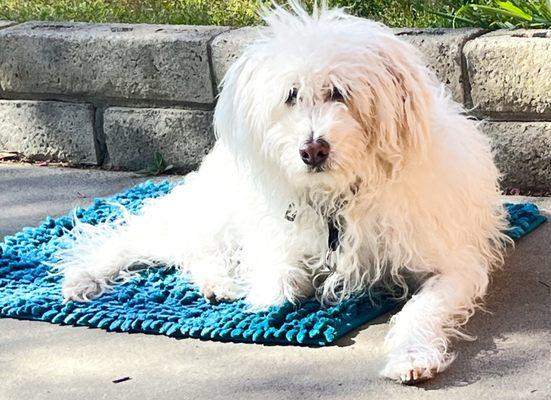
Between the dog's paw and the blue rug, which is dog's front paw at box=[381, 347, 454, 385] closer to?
the blue rug

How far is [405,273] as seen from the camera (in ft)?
13.9

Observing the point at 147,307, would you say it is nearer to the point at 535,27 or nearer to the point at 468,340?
the point at 468,340

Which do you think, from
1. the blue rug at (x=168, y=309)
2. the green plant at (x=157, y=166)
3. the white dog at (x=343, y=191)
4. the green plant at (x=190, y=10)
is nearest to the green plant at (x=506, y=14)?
the green plant at (x=190, y=10)

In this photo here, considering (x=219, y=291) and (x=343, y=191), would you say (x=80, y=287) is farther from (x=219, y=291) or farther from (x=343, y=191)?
(x=343, y=191)

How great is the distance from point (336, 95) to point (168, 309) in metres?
1.07

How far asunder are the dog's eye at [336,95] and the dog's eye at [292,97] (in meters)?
0.12

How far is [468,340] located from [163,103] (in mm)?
2831

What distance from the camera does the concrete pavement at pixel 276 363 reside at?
3.57 metres

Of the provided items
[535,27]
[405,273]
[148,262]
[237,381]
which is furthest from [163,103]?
[237,381]

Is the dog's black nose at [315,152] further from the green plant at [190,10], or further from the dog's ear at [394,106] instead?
the green plant at [190,10]

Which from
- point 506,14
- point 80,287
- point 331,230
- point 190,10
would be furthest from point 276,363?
point 190,10

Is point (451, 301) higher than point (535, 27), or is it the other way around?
point (535, 27)

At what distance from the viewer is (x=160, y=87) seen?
240 inches

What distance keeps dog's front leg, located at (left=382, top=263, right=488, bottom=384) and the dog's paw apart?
2.24ft
